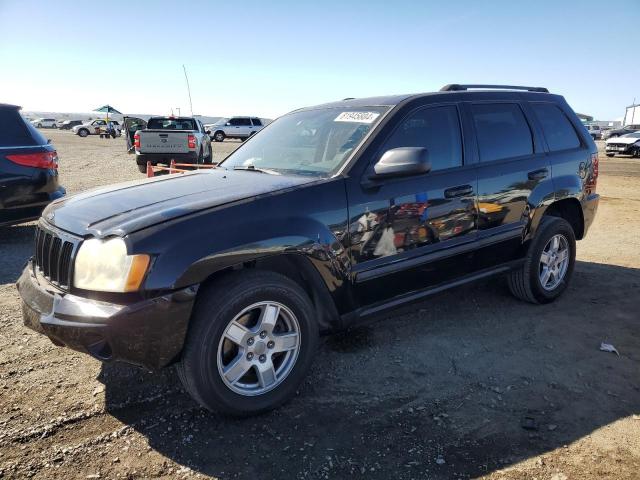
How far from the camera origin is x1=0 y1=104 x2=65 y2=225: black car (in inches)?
232

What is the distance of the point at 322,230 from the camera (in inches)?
114

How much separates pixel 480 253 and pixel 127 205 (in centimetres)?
260

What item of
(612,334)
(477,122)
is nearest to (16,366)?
(477,122)

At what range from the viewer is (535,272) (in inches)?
171

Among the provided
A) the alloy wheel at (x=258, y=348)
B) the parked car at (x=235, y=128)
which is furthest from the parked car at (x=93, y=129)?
the alloy wheel at (x=258, y=348)

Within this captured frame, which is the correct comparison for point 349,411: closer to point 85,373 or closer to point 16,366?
point 85,373

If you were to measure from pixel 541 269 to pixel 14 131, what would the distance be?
6.30 m

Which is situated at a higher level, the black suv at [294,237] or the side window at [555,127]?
A: the side window at [555,127]

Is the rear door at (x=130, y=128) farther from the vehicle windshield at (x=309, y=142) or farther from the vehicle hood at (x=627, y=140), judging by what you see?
the vehicle hood at (x=627, y=140)

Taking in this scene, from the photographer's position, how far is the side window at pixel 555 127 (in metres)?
4.43

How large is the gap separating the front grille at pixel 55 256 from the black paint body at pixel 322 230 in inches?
2.6

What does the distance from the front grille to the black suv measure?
0.01 meters

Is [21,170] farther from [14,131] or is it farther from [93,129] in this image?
[93,129]

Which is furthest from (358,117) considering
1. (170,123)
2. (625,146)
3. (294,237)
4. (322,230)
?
(625,146)
